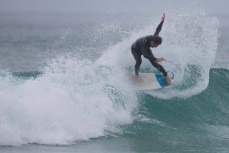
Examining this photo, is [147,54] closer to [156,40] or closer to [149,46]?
[149,46]

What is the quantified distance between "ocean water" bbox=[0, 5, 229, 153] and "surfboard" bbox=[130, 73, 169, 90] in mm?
229

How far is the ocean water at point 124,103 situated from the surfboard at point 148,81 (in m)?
0.23

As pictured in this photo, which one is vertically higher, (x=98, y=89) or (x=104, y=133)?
(x=98, y=89)

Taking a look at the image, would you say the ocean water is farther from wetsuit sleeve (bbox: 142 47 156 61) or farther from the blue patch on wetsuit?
wetsuit sleeve (bbox: 142 47 156 61)

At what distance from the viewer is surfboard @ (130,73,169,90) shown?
15.9m

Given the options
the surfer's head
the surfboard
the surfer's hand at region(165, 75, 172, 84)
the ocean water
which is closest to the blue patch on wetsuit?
the surfboard

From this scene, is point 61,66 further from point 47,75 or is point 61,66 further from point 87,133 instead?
point 87,133

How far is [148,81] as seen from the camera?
52.9 ft

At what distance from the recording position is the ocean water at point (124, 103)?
13.1m

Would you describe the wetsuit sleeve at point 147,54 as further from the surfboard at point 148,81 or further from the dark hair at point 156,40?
the surfboard at point 148,81

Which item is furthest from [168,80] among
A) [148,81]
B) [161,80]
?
[148,81]

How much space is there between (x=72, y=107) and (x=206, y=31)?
21.7 ft

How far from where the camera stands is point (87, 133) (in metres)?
13.6

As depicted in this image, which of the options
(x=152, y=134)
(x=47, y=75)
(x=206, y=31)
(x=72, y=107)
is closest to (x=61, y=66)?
(x=47, y=75)
